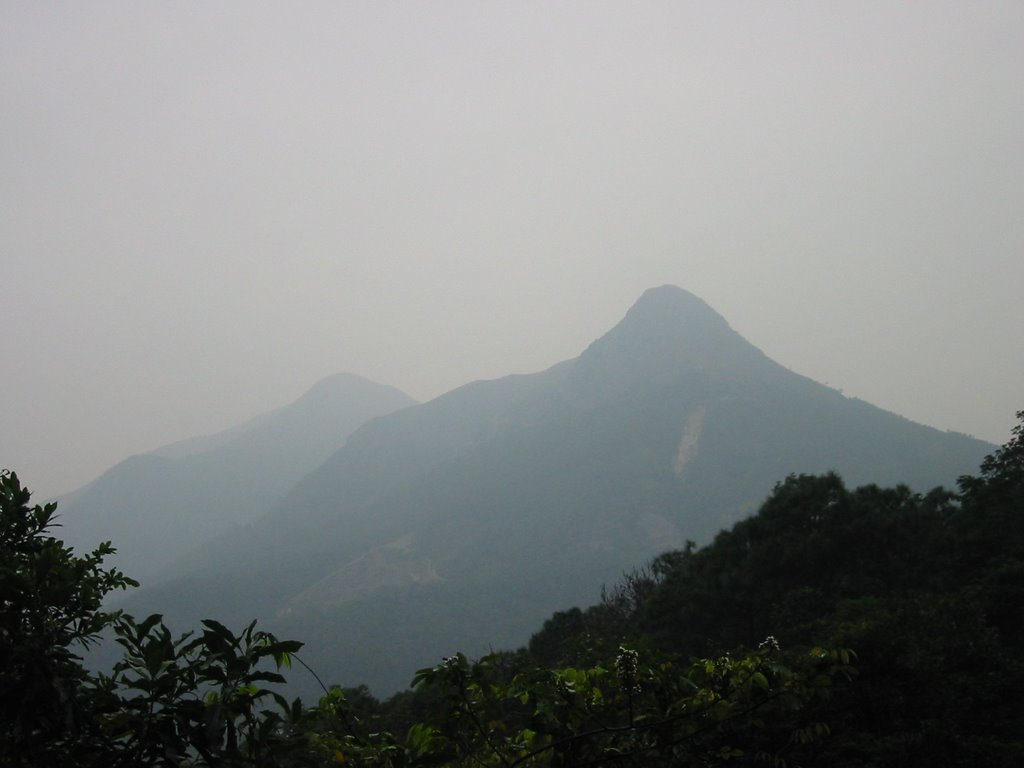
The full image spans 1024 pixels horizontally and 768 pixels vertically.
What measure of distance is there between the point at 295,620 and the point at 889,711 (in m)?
141

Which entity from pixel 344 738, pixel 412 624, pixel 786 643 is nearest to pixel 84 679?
pixel 344 738

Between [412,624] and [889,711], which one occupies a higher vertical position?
[889,711]

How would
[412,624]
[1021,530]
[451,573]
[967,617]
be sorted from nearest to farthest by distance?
[967,617], [1021,530], [412,624], [451,573]

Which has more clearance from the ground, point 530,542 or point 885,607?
point 885,607

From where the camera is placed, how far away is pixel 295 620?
14050cm

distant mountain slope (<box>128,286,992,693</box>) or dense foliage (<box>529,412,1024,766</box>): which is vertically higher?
dense foliage (<box>529,412,1024,766</box>)

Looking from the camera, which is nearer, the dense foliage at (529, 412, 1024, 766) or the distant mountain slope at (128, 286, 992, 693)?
the dense foliage at (529, 412, 1024, 766)

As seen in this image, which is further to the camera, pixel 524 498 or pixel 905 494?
pixel 524 498

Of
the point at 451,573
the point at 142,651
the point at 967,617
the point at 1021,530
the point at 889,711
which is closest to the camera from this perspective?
the point at 142,651

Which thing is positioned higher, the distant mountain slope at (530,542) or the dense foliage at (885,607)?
the dense foliage at (885,607)

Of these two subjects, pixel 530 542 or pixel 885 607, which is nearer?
pixel 885 607

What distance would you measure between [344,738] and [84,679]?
4.53ft

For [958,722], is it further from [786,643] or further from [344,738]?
[344,738]

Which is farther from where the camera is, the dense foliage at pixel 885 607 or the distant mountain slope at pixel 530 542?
the distant mountain slope at pixel 530 542
